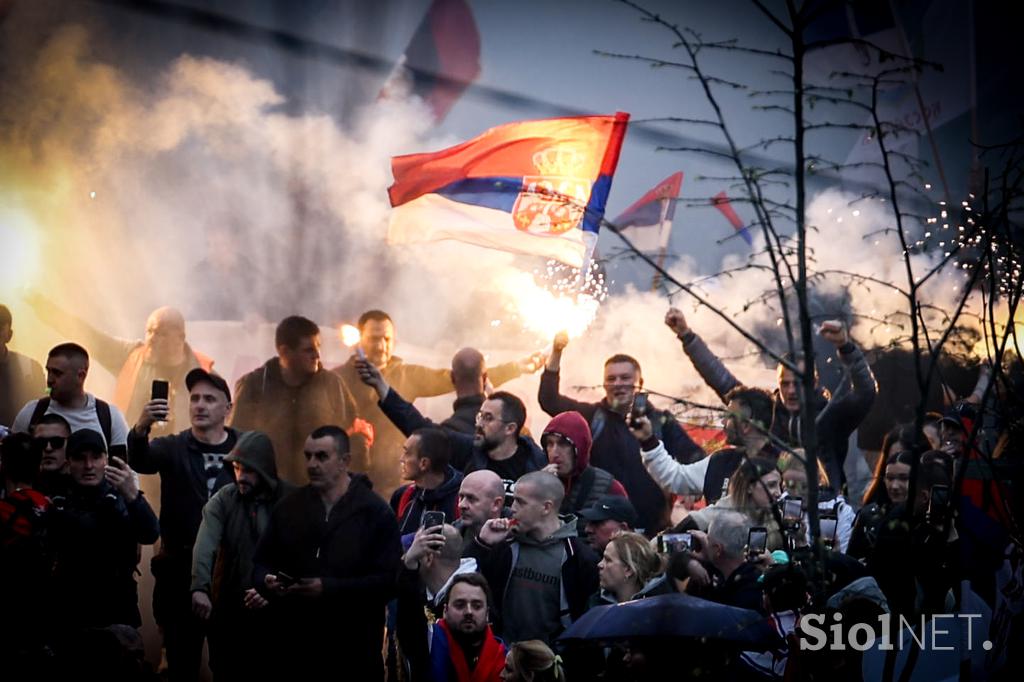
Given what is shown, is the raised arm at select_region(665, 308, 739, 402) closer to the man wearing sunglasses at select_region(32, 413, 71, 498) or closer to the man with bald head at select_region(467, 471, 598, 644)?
the man with bald head at select_region(467, 471, 598, 644)

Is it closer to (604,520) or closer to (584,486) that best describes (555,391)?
(584,486)

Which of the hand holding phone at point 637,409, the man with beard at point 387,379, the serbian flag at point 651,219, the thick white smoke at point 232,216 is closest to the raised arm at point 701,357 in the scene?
the hand holding phone at point 637,409

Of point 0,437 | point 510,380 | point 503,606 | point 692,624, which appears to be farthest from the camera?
point 510,380

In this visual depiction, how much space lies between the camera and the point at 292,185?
835 cm

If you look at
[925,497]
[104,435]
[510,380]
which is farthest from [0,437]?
[925,497]

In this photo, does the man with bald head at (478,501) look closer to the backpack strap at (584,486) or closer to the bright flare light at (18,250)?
the backpack strap at (584,486)

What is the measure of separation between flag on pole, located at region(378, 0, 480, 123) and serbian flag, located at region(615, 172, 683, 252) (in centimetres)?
151

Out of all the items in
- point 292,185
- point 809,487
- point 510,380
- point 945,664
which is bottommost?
point 945,664

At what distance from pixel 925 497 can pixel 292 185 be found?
14.4 ft

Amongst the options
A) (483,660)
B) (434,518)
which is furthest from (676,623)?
(434,518)

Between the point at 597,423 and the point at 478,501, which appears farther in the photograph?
the point at 597,423

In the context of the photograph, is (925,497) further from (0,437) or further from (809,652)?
(0,437)

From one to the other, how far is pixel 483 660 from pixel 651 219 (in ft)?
14.6

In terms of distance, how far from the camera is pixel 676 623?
464 cm
